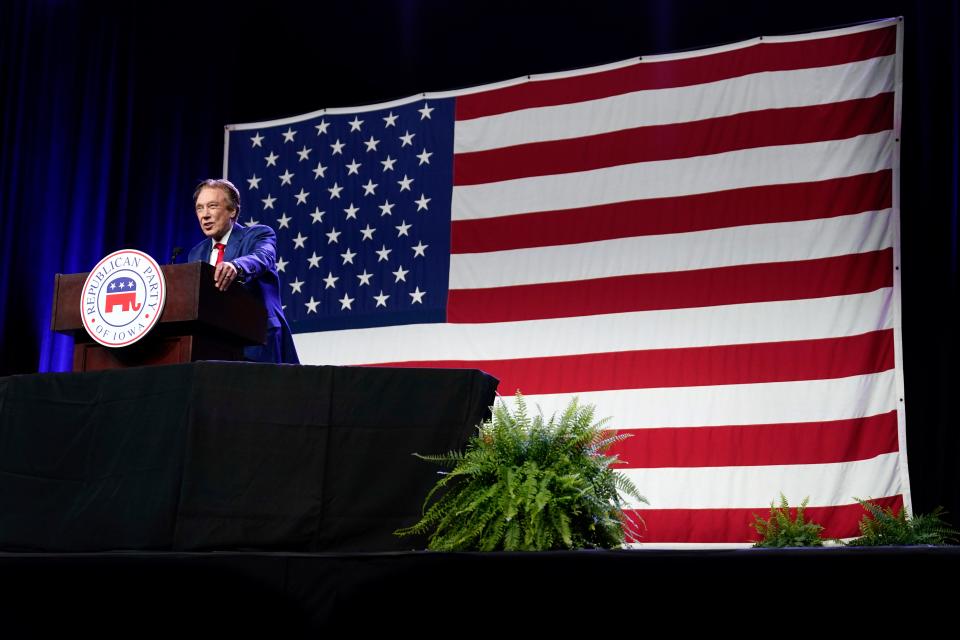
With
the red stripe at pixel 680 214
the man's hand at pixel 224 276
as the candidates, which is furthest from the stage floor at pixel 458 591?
the red stripe at pixel 680 214

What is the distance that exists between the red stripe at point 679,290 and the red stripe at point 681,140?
664mm

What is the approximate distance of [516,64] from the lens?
242 inches

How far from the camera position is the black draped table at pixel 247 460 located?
2.62 metres

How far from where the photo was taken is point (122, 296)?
2998 mm

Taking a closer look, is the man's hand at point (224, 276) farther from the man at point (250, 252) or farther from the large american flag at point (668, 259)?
the large american flag at point (668, 259)

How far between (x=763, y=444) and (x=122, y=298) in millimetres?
3249

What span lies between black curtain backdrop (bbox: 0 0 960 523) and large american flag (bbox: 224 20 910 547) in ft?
0.61

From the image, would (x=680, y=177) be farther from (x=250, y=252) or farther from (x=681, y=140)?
(x=250, y=252)

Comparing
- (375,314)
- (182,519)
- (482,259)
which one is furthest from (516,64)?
(182,519)

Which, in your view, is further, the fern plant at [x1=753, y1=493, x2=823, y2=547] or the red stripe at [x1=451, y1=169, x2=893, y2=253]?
the red stripe at [x1=451, y1=169, x2=893, y2=253]

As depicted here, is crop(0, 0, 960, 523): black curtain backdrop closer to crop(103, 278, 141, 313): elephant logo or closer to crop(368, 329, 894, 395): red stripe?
crop(368, 329, 894, 395): red stripe

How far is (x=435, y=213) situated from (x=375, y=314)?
2.30 feet

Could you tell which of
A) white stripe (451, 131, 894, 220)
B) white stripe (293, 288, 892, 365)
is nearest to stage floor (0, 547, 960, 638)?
white stripe (293, 288, 892, 365)

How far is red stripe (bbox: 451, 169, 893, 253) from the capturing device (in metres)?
5.08
